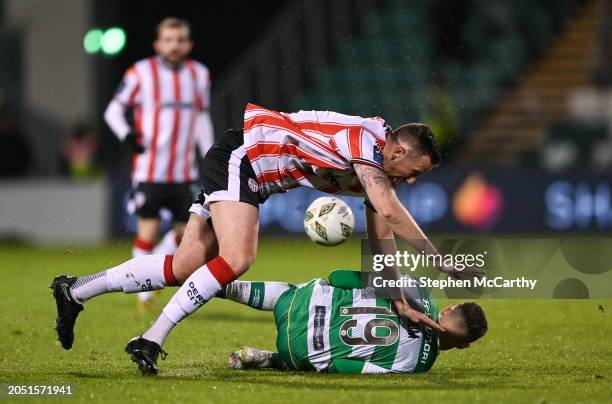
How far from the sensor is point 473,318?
5.58 m

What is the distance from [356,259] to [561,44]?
848cm

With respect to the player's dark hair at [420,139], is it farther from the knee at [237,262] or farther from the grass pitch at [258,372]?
the grass pitch at [258,372]

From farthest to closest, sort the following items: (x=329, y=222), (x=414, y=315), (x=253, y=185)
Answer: (x=329, y=222), (x=253, y=185), (x=414, y=315)

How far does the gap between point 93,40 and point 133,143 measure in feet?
30.4

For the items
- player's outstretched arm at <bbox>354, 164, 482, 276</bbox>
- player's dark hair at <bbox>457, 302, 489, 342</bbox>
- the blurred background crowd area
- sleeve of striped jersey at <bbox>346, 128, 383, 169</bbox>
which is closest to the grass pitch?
player's dark hair at <bbox>457, 302, 489, 342</bbox>

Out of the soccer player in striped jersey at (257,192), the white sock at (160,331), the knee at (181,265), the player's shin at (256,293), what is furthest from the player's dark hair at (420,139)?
the white sock at (160,331)

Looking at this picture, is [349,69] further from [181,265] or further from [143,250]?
[181,265]

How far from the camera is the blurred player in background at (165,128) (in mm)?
8586

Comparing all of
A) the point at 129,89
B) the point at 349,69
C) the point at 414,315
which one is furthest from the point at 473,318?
the point at 349,69

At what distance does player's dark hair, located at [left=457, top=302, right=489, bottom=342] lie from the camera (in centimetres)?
559

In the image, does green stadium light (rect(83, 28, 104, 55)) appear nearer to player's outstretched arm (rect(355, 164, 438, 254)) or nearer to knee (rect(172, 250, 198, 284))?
knee (rect(172, 250, 198, 284))

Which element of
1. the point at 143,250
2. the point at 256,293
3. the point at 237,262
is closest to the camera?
the point at 237,262

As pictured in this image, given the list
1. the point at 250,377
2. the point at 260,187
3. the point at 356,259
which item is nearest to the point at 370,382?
the point at 250,377

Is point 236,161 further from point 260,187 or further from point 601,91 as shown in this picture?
point 601,91
